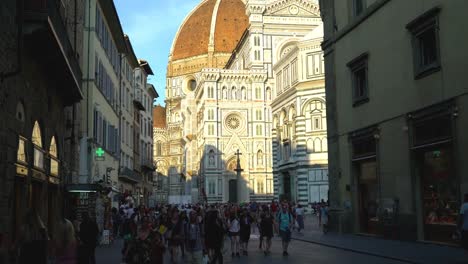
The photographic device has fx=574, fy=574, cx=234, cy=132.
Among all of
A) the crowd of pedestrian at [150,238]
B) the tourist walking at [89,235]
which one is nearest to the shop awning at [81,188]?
the crowd of pedestrian at [150,238]

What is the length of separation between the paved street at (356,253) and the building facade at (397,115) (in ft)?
3.53

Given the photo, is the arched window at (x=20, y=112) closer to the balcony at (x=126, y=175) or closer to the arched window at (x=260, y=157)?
the balcony at (x=126, y=175)

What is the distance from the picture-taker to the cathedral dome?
132m

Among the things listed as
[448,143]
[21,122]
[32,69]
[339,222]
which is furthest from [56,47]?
[339,222]

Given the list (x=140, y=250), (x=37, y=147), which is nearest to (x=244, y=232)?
(x=37, y=147)

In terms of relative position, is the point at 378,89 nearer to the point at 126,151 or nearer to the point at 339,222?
the point at 339,222

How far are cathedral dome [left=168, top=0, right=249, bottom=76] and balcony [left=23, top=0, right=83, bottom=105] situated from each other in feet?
371

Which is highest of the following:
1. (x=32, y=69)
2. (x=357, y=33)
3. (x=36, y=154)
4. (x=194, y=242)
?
(x=357, y=33)

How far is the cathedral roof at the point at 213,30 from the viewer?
133 metres

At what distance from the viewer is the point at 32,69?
1370cm

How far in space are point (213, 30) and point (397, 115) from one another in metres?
118

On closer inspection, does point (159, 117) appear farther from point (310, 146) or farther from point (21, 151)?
point (21, 151)

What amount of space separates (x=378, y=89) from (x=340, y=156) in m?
4.51

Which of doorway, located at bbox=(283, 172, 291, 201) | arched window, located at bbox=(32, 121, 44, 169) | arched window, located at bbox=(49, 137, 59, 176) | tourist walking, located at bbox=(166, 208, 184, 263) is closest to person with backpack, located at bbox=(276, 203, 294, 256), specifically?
tourist walking, located at bbox=(166, 208, 184, 263)
